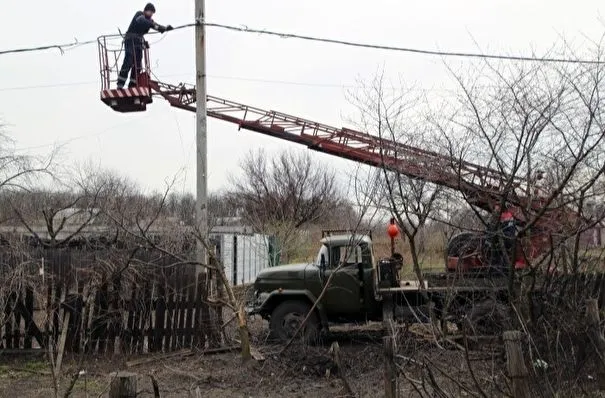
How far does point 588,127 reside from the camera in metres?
5.60

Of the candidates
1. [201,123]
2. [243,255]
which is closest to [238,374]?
[201,123]

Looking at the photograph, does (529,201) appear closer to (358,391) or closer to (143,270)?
(358,391)

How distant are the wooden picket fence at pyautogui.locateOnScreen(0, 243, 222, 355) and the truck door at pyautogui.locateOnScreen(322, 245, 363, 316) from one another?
7.39 feet

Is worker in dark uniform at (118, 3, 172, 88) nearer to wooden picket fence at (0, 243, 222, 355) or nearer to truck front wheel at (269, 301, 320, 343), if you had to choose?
wooden picket fence at (0, 243, 222, 355)

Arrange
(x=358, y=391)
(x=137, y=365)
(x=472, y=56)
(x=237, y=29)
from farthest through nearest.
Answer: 1. (x=237, y=29)
2. (x=137, y=365)
3. (x=472, y=56)
4. (x=358, y=391)

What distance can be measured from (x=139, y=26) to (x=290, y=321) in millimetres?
6730

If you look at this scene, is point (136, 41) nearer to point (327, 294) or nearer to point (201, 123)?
point (201, 123)

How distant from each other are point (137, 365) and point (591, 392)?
22.6 ft

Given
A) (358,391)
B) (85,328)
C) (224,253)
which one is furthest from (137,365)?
(224,253)

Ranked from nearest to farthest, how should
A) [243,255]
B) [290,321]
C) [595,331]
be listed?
[595,331]
[290,321]
[243,255]

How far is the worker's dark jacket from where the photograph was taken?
12.6 meters

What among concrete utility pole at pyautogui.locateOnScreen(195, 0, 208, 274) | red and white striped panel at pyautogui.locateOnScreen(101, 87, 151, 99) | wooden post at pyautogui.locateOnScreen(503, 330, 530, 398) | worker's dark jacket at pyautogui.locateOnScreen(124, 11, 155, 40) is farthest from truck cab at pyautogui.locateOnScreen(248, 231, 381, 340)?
wooden post at pyautogui.locateOnScreen(503, 330, 530, 398)

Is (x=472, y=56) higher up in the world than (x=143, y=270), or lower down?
higher up

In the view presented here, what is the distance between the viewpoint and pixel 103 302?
34.4 ft
